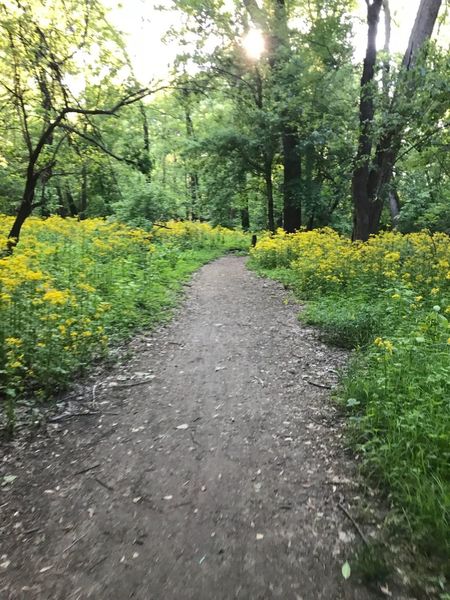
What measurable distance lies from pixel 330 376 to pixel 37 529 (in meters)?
3.47

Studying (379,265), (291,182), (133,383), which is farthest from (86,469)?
(291,182)

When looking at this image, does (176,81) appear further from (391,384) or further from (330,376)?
(391,384)

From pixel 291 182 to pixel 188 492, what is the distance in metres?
15.1

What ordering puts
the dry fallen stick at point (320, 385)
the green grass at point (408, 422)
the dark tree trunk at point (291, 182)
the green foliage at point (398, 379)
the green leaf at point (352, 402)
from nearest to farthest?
1. the green grass at point (408, 422)
2. the green foliage at point (398, 379)
3. the green leaf at point (352, 402)
4. the dry fallen stick at point (320, 385)
5. the dark tree trunk at point (291, 182)

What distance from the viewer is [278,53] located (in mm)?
14094

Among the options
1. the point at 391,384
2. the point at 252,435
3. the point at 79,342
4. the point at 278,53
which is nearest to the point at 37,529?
the point at 252,435

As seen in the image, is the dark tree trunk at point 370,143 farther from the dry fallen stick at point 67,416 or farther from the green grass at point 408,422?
the dry fallen stick at point 67,416

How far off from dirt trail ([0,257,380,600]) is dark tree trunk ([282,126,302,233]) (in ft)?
40.3

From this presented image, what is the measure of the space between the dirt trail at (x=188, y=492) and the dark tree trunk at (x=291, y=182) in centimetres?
1229

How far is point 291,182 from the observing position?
1658 cm

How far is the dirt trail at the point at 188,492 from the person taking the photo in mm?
2418

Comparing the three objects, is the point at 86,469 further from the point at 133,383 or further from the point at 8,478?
the point at 133,383

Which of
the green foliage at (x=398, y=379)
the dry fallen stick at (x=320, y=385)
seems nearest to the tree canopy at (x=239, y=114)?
the green foliage at (x=398, y=379)

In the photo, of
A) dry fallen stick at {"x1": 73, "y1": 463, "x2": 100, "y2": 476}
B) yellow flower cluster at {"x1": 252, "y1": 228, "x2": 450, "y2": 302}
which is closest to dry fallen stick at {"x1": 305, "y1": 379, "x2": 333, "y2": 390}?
dry fallen stick at {"x1": 73, "y1": 463, "x2": 100, "y2": 476}
